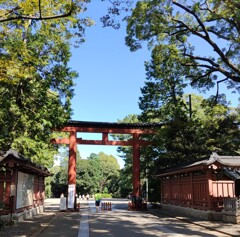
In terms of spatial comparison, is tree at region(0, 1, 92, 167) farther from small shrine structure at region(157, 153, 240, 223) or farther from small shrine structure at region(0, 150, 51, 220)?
small shrine structure at region(157, 153, 240, 223)

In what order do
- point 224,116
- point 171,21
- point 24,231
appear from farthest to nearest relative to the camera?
point 224,116
point 171,21
point 24,231

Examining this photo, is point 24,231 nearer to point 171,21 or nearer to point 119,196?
point 171,21

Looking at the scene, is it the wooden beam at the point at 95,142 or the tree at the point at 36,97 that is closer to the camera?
the tree at the point at 36,97

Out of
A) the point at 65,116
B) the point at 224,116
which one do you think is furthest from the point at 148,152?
the point at 65,116

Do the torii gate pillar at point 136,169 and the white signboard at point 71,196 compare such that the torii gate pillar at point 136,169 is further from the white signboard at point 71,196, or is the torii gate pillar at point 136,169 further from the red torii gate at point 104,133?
the white signboard at point 71,196

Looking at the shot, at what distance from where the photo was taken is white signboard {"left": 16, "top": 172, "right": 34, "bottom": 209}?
17.4 meters

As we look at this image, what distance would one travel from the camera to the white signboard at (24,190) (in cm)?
1742

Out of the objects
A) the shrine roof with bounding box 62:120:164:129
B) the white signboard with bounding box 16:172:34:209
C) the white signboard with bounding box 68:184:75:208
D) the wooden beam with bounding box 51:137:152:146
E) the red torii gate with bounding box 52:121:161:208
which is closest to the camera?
the white signboard with bounding box 16:172:34:209

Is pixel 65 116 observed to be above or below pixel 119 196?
above

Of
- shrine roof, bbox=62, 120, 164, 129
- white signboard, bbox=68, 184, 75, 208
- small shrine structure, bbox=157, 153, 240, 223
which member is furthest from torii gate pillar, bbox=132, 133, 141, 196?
small shrine structure, bbox=157, 153, 240, 223

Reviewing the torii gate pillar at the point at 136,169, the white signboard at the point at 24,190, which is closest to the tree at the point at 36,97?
the white signboard at the point at 24,190

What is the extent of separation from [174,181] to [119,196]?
4149 centimetres

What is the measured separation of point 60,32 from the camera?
55.7ft

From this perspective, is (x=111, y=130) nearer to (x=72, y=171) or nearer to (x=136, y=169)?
(x=136, y=169)
